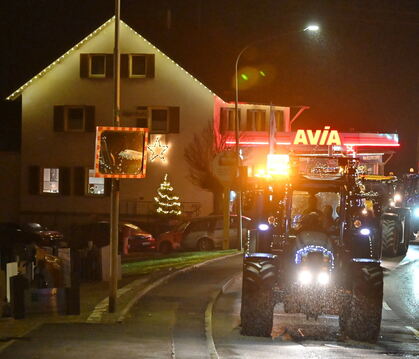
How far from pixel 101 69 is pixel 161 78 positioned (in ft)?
11.4

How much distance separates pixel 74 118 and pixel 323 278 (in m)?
37.2

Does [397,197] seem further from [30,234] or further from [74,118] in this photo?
[74,118]

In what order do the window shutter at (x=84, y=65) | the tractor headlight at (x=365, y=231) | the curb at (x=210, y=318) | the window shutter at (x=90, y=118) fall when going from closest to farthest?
the curb at (x=210, y=318) < the tractor headlight at (x=365, y=231) < the window shutter at (x=84, y=65) < the window shutter at (x=90, y=118)

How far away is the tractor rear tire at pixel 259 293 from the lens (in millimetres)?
13016

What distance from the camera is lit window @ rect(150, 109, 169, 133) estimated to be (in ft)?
156

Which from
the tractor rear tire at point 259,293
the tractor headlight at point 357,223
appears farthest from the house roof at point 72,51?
the tractor rear tire at point 259,293

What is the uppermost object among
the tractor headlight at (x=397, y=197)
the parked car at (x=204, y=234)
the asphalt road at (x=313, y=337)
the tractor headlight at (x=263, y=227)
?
the tractor headlight at (x=397, y=197)

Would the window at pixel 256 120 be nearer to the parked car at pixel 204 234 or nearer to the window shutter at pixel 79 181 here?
the window shutter at pixel 79 181

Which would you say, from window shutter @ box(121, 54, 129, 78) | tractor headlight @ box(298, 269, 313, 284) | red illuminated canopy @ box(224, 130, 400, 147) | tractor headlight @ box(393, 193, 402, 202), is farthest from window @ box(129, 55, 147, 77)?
tractor headlight @ box(298, 269, 313, 284)

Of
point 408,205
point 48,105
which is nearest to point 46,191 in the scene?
point 48,105

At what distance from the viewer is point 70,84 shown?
4788 centimetres

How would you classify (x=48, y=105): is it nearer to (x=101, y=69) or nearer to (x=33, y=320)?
(x=101, y=69)

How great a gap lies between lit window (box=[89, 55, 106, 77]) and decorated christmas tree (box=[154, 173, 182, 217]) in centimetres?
748

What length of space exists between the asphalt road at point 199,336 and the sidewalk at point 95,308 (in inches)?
9.0
